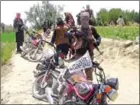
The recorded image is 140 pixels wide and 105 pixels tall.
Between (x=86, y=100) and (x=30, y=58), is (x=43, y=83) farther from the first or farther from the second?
(x=30, y=58)

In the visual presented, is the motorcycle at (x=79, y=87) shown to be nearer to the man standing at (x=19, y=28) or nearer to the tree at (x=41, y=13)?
the man standing at (x=19, y=28)

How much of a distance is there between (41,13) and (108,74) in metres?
38.7

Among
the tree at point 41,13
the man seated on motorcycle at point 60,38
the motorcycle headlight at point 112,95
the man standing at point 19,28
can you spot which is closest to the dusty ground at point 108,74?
the man standing at point 19,28

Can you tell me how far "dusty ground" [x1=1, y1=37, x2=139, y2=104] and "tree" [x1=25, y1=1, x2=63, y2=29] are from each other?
31154 mm

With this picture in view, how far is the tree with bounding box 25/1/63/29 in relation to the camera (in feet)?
161

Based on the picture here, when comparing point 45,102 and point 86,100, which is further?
point 45,102

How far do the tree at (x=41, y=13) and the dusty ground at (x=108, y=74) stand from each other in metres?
31.2

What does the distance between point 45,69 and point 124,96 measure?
187 centimetres

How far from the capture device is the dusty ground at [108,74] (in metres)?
10.2

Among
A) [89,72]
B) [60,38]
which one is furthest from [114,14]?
[89,72]

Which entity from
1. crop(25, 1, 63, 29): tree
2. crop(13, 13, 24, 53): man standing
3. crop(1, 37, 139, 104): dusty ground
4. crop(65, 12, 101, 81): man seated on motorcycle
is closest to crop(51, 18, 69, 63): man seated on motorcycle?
crop(1, 37, 139, 104): dusty ground

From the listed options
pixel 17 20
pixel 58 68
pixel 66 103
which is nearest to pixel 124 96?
pixel 58 68

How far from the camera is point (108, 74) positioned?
1333 cm

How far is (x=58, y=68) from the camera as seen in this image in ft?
34.1
